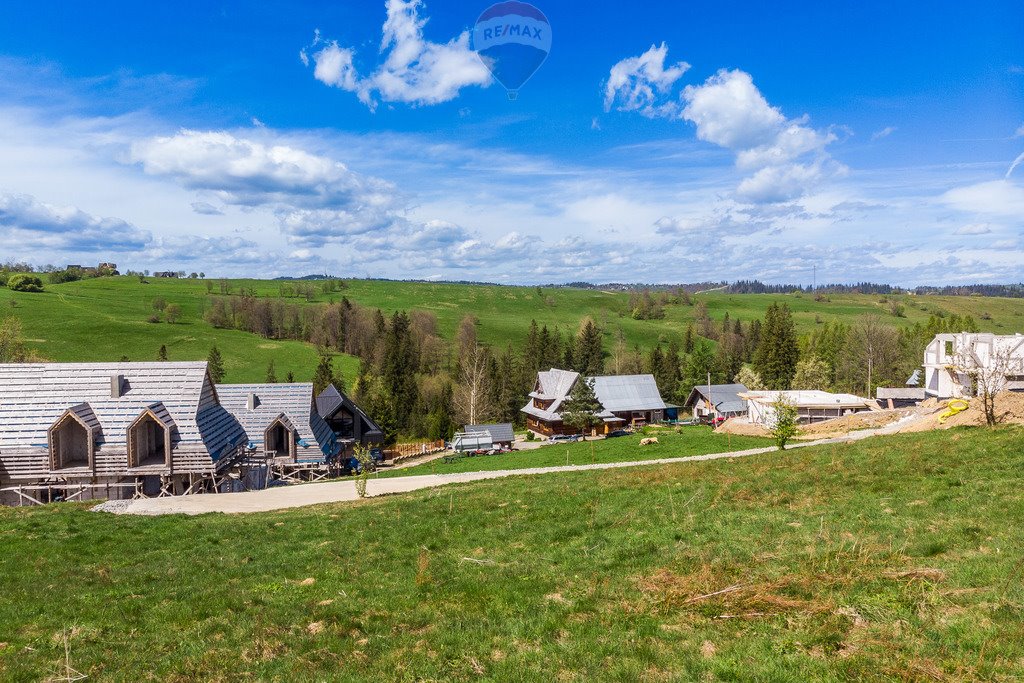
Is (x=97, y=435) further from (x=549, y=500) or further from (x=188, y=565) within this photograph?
(x=549, y=500)

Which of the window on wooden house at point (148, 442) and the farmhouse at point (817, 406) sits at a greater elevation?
the window on wooden house at point (148, 442)

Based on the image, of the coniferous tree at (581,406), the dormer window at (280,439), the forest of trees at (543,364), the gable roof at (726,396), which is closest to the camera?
the dormer window at (280,439)

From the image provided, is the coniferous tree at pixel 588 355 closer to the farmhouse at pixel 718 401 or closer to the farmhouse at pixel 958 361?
the farmhouse at pixel 718 401

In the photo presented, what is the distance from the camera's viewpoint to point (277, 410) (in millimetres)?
45469

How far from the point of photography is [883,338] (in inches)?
3752

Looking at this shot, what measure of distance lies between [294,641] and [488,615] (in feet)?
11.0

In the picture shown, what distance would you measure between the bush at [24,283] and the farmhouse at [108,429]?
134 meters

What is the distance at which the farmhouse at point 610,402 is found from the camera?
235 ft

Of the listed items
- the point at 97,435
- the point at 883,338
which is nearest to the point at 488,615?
the point at 97,435

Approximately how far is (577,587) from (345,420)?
54.3 metres

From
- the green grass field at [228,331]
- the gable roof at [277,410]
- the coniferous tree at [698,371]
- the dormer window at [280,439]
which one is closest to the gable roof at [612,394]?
the coniferous tree at [698,371]

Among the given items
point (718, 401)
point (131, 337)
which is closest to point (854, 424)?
point (718, 401)

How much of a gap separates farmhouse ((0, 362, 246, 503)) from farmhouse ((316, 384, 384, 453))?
25133 mm

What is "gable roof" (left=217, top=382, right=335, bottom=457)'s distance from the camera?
44.2 meters
